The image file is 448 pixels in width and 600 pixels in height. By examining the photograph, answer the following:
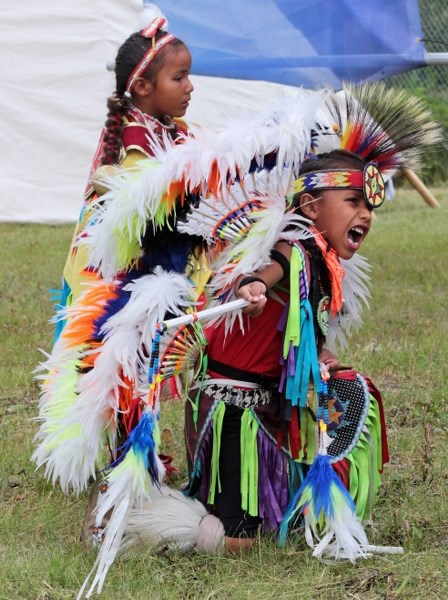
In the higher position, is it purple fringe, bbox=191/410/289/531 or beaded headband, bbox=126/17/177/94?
beaded headband, bbox=126/17/177/94

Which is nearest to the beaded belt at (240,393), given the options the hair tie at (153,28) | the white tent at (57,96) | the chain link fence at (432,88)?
the hair tie at (153,28)

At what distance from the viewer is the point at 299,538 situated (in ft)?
9.56

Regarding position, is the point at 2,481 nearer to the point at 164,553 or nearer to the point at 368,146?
the point at 164,553

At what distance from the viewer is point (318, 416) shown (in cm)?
280

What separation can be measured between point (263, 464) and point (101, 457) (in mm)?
454

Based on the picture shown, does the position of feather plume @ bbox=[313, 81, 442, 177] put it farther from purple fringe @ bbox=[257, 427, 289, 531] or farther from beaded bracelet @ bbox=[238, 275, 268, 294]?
purple fringe @ bbox=[257, 427, 289, 531]

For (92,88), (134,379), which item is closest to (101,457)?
(134,379)

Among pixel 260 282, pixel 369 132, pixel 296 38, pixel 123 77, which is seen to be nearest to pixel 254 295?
pixel 260 282

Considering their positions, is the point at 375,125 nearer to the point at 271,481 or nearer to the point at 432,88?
the point at 271,481

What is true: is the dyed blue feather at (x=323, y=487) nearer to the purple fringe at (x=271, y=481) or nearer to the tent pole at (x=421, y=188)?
the purple fringe at (x=271, y=481)

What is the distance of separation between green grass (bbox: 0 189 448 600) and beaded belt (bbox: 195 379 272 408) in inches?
15.5

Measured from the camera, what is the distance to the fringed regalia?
2.78 meters

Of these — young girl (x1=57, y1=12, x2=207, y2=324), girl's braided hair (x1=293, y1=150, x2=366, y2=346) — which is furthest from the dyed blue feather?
young girl (x1=57, y1=12, x2=207, y2=324)

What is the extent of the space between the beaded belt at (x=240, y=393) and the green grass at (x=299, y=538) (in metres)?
0.39
